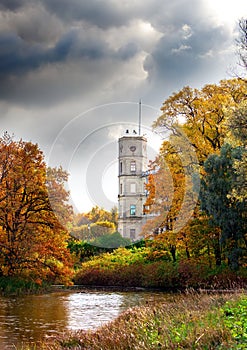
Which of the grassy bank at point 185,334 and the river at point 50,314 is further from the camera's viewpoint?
the river at point 50,314

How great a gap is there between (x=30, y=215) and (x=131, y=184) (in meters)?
5.30

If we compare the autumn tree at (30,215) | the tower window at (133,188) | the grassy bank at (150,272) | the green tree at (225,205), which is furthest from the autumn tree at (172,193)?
the autumn tree at (30,215)

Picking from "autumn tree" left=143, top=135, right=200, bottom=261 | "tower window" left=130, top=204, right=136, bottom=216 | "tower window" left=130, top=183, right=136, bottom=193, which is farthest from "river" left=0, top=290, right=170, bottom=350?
"tower window" left=130, top=183, right=136, bottom=193

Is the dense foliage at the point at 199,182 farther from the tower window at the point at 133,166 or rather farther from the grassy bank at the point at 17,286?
the grassy bank at the point at 17,286

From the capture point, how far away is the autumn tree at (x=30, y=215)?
25438 millimetres

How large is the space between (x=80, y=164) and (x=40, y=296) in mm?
6506

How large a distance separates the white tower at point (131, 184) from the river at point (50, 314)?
4132 mm

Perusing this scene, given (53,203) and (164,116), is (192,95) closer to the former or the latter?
(164,116)

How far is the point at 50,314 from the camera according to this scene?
19.0 m

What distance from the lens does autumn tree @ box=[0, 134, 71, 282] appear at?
25438 mm

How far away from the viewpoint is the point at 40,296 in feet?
82.1

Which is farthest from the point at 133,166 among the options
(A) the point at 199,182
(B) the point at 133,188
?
(A) the point at 199,182

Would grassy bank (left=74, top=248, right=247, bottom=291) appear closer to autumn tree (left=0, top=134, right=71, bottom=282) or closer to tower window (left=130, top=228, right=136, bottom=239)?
tower window (left=130, top=228, right=136, bottom=239)

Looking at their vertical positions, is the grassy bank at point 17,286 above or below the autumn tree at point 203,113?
below
